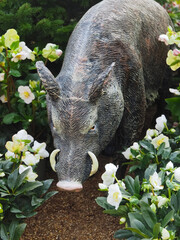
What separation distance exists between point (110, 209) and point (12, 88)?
1.80 metres

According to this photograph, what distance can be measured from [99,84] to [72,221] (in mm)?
1390

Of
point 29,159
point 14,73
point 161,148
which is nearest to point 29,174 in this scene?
point 29,159

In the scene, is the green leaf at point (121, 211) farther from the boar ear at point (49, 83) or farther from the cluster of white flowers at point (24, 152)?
the boar ear at point (49, 83)

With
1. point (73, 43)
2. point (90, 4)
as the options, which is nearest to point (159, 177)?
point (73, 43)

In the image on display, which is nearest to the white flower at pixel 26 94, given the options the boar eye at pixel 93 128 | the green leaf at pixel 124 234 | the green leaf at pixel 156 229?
the boar eye at pixel 93 128

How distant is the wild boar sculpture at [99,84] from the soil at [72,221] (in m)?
0.71

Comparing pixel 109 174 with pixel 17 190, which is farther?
pixel 17 190

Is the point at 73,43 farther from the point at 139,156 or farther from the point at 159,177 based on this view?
the point at 159,177

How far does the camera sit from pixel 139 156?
2.56 meters

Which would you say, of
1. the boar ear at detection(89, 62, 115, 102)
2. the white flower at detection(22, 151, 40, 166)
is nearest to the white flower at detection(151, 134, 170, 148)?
the boar ear at detection(89, 62, 115, 102)

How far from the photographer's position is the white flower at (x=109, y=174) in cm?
207

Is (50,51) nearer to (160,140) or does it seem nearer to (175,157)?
(160,140)

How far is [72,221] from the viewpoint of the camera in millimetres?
3191

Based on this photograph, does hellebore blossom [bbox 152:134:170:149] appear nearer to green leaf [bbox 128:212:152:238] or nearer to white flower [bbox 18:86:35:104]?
green leaf [bbox 128:212:152:238]
